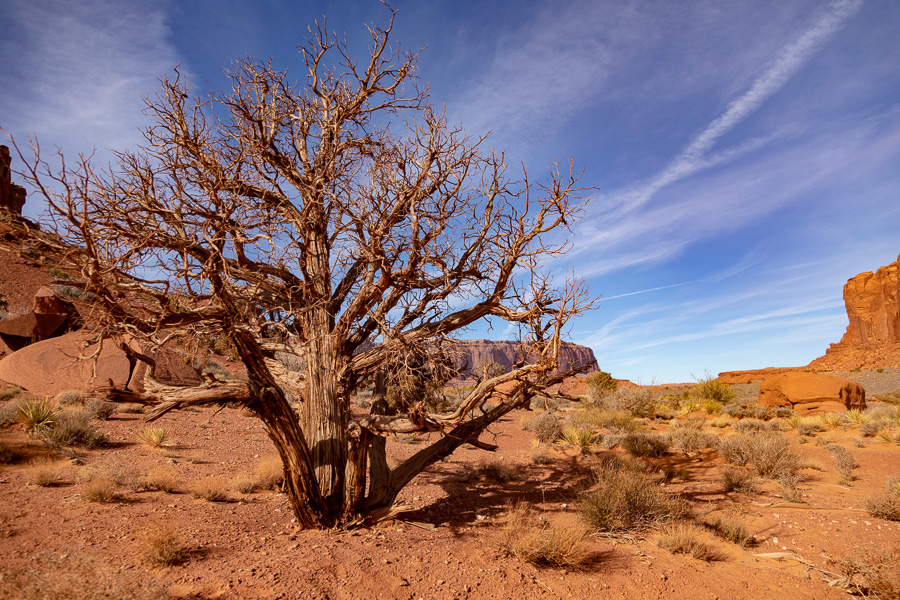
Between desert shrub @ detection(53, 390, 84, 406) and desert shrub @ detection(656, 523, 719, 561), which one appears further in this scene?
desert shrub @ detection(53, 390, 84, 406)

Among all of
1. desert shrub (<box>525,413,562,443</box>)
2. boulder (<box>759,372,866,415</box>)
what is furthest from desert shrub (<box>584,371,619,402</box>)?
desert shrub (<box>525,413,562,443</box>)

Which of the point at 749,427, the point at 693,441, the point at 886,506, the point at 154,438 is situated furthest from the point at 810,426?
the point at 154,438

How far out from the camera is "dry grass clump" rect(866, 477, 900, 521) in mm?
6383

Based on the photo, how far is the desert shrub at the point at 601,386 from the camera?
23.9m

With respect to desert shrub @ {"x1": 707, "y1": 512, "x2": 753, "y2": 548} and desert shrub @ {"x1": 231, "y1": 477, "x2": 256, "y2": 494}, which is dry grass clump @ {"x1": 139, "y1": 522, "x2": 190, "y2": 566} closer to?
desert shrub @ {"x1": 231, "y1": 477, "x2": 256, "y2": 494}

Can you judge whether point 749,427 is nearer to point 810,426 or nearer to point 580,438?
point 810,426

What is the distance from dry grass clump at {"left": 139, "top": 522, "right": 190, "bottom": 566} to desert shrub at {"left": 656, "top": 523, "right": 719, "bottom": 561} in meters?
5.58

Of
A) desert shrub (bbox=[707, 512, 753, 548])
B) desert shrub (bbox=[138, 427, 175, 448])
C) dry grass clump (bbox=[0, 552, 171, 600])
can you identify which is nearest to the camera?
dry grass clump (bbox=[0, 552, 171, 600])

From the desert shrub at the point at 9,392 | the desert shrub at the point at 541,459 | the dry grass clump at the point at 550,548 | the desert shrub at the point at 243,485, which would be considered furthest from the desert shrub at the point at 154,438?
the desert shrub at the point at 541,459

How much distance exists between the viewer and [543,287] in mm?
6648

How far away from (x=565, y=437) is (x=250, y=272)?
1123cm

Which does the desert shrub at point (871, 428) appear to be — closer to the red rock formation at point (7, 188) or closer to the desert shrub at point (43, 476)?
the red rock formation at point (7, 188)

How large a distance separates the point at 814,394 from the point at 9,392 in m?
28.6

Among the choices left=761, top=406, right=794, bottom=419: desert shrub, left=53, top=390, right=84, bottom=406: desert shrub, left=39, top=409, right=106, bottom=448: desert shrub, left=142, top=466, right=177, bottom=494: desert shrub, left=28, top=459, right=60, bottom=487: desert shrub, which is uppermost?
left=53, top=390, right=84, bottom=406: desert shrub
